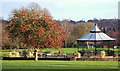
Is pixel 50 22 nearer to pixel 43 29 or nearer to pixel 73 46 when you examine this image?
pixel 43 29

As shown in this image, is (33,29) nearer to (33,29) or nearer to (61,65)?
(33,29)

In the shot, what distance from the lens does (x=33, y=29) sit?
28.6m

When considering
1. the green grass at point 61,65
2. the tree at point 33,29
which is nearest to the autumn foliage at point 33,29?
the tree at point 33,29

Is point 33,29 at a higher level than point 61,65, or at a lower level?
higher

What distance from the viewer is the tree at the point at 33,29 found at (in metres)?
28.5

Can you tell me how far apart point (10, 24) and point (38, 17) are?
2709 millimetres

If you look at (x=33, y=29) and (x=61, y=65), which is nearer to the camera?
(x=61, y=65)

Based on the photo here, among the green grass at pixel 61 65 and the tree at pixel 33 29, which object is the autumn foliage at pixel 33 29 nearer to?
→ the tree at pixel 33 29

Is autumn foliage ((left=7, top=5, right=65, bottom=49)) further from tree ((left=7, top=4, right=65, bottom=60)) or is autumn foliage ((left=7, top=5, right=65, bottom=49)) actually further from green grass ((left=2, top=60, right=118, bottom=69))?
green grass ((left=2, top=60, right=118, bottom=69))

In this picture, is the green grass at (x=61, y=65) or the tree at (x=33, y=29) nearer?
the green grass at (x=61, y=65)

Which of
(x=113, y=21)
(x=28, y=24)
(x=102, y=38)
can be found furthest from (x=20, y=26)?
(x=113, y=21)

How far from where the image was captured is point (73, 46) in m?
65.4

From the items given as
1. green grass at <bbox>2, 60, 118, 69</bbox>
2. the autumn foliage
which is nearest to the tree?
the autumn foliage

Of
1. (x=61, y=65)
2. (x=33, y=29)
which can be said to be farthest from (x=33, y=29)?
(x=61, y=65)
